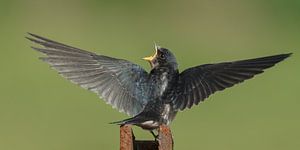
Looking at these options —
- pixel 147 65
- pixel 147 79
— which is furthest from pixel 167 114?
pixel 147 65

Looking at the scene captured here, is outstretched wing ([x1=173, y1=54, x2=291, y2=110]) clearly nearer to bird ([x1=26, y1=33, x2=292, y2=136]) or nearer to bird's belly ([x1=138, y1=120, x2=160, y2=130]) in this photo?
bird ([x1=26, y1=33, x2=292, y2=136])

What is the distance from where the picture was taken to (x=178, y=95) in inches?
244

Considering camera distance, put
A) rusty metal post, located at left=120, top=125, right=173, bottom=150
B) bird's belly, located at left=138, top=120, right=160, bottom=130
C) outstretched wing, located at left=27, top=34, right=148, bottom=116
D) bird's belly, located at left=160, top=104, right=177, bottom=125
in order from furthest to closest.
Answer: outstretched wing, located at left=27, top=34, right=148, bottom=116
bird's belly, located at left=160, top=104, right=177, bottom=125
bird's belly, located at left=138, top=120, right=160, bottom=130
rusty metal post, located at left=120, top=125, right=173, bottom=150

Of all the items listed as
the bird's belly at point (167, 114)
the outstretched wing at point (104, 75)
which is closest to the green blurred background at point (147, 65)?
the outstretched wing at point (104, 75)

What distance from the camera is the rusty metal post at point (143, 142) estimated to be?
4.88m

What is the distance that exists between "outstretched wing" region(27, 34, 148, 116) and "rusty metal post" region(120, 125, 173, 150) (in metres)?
1.16

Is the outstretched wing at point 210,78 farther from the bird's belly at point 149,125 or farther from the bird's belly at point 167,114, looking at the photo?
the bird's belly at point 149,125

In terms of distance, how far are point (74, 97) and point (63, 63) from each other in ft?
28.0

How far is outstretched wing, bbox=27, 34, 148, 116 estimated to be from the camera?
246 inches

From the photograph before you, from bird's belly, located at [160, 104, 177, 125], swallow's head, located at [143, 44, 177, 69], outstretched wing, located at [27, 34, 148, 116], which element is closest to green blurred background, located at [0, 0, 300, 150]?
swallow's head, located at [143, 44, 177, 69]

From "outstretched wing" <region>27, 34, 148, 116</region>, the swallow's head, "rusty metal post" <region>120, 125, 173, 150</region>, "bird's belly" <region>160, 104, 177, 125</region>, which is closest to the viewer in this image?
"rusty metal post" <region>120, 125, 173, 150</region>

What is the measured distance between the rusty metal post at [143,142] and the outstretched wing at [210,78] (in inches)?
41.1

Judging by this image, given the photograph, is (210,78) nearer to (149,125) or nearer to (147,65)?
(149,125)

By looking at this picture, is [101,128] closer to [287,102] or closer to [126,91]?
[287,102]
